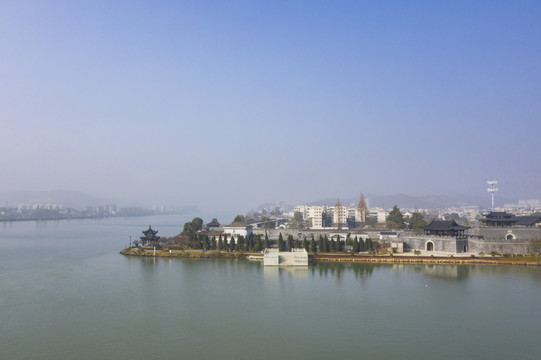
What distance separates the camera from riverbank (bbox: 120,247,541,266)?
800 inches

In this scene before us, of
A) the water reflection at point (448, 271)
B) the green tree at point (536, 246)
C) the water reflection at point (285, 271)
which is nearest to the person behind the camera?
the water reflection at point (448, 271)

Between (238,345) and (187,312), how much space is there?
10.2 ft

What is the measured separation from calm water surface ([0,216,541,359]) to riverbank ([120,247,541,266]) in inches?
41.9

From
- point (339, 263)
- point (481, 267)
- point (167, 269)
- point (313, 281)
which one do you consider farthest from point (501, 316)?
point (167, 269)

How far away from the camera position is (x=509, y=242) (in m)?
21.8

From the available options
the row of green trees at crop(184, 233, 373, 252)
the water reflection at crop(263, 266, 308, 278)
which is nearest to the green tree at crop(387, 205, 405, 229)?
the row of green trees at crop(184, 233, 373, 252)

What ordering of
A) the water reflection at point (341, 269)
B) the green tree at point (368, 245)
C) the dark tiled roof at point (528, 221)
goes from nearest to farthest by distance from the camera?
1. the water reflection at point (341, 269)
2. the green tree at point (368, 245)
3. the dark tiled roof at point (528, 221)

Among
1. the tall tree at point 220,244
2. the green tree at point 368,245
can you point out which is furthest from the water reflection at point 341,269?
the tall tree at point 220,244

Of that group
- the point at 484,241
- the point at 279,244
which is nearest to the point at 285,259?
the point at 279,244

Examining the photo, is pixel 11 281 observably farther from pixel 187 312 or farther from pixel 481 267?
pixel 481 267

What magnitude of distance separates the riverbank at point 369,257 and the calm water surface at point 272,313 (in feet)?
3.50

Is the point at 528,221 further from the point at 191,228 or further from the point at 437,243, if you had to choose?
the point at 191,228

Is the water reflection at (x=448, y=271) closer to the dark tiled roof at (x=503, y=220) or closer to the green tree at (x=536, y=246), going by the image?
the green tree at (x=536, y=246)

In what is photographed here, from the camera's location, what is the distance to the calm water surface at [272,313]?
9516 mm
